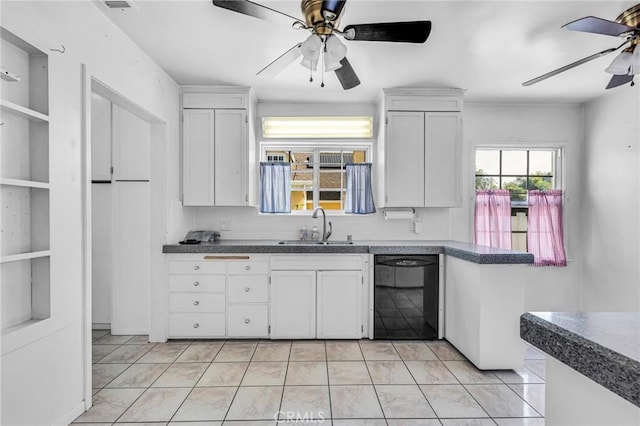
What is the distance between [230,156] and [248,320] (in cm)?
171

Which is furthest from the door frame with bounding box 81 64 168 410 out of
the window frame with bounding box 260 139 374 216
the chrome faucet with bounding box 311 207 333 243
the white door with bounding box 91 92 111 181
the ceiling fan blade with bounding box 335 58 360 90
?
the ceiling fan blade with bounding box 335 58 360 90

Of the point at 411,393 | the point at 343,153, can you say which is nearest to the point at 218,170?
the point at 343,153

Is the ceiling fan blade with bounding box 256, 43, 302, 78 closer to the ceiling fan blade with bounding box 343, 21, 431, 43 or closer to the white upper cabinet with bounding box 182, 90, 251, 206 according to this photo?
the ceiling fan blade with bounding box 343, 21, 431, 43

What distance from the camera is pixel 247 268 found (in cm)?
322

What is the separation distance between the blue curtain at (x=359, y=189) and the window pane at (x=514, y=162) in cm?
171

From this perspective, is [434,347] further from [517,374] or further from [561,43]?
[561,43]

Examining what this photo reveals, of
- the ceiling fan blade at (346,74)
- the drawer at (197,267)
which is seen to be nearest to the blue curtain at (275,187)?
the drawer at (197,267)

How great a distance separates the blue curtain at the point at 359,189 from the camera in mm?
3818

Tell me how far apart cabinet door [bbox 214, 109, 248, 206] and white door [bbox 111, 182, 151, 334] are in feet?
2.55

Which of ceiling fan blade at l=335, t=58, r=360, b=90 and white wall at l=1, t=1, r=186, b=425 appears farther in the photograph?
ceiling fan blade at l=335, t=58, r=360, b=90

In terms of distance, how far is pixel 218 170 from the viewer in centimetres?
349

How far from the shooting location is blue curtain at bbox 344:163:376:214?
150 inches

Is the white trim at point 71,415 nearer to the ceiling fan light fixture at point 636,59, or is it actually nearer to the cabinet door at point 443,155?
the cabinet door at point 443,155

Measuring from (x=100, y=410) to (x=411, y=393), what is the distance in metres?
2.07
